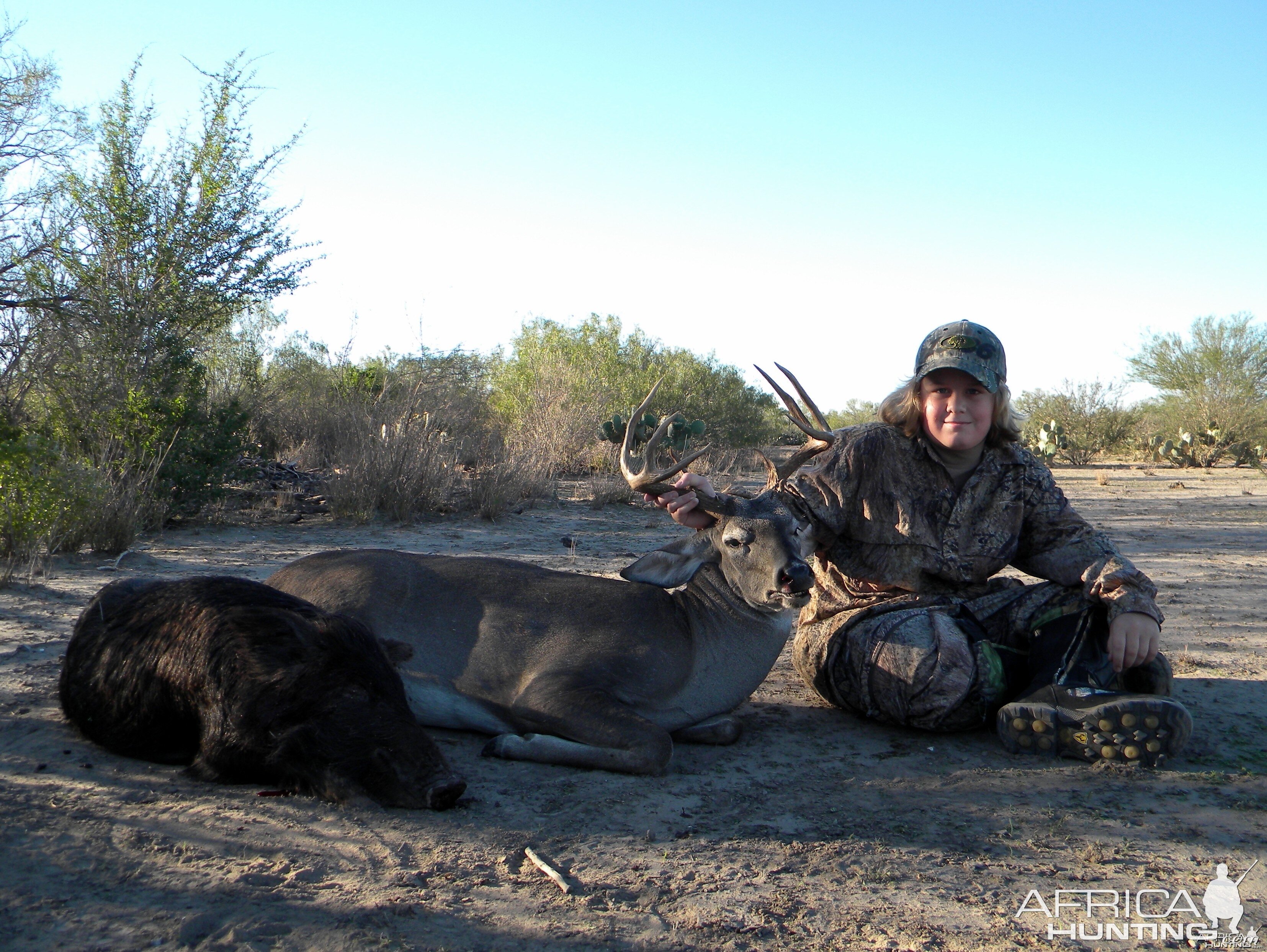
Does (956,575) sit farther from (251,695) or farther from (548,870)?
(251,695)

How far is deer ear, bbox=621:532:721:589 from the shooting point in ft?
15.9

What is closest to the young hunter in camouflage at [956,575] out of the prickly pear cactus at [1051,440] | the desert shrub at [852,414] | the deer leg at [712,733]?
the deer leg at [712,733]

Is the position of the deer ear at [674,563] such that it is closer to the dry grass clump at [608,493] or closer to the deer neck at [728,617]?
the deer neck at [728,617]

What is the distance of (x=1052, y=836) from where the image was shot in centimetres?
342

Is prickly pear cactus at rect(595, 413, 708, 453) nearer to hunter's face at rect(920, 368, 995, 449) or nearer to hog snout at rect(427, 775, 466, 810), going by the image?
hunter's face at rect(920, 368, 995, 449)

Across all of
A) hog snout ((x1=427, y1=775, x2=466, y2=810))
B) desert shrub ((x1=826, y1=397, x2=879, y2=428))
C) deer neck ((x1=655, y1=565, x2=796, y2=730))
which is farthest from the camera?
desert shrub ((x1=826, y1=397, x2=879, y2=428))

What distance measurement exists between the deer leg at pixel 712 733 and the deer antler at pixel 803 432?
1.26m

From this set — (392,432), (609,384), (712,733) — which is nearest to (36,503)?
(392,432)

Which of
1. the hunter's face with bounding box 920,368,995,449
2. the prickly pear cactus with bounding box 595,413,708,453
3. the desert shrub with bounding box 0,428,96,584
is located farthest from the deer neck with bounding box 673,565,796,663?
the prickly pear cactus with bounding box 595,413,708,453

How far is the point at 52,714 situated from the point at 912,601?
159 inches

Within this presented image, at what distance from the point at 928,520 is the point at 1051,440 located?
76.2ft

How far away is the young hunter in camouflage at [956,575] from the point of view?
4457 mm

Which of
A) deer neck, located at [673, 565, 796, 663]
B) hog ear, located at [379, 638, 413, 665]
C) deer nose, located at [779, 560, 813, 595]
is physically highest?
deer nose, located at [779, 560, 813, 595]

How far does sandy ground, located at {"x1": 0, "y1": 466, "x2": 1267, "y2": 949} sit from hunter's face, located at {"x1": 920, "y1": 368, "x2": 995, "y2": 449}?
4.76 ft
